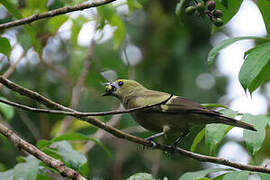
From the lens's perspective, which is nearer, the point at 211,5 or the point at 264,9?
the point at 211,5

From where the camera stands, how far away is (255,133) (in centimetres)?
307

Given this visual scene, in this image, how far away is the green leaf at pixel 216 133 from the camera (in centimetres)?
309

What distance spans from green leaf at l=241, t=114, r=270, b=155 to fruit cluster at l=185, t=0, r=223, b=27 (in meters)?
0.74

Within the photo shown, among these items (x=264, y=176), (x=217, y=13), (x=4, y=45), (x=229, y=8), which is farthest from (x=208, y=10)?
(x=4, y=45)

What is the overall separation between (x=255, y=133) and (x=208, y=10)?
3.01ft

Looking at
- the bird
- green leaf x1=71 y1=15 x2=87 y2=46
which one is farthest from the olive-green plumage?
green leaf x1=71 y1=15 x2=87 y2=46

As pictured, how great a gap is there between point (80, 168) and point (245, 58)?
1.61 meters

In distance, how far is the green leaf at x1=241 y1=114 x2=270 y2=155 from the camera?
2967mm

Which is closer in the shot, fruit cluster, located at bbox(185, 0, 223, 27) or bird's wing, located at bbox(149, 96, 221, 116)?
fruit cluster, located at bbox(185, 0, 223, 27)

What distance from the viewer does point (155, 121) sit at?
4.28 meters

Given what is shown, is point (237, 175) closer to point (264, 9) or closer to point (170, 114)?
point (264, 9)

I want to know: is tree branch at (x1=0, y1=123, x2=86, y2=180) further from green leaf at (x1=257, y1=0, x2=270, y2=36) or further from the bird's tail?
green leaf at (x1=257, y1=0, x2=270, y2=36)

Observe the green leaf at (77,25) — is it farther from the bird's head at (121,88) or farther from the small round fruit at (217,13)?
the small round fruit at (217,13)

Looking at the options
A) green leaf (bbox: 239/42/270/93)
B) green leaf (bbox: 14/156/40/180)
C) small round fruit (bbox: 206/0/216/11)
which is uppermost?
small round fruit (bbox: 206/0/216/11)
